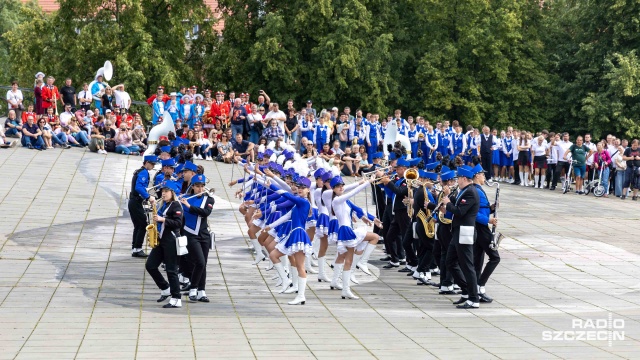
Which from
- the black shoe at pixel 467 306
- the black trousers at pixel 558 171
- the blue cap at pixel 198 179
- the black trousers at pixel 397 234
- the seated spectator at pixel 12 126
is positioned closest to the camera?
the blue cap at pixel 198 179

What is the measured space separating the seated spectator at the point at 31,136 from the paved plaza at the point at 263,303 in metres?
4.33

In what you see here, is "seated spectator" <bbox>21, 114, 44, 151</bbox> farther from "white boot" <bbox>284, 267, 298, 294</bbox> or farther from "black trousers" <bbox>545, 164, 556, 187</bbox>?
"black trousers" <bbox>545, 164, 556, 187</bbox>

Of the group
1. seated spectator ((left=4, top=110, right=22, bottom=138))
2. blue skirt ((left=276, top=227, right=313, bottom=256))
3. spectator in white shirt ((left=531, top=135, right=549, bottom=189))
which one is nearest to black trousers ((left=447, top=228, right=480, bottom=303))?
blue skirt ((left=276, top=227, right=313, bottom=256))

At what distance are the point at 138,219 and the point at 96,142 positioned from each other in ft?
36.8

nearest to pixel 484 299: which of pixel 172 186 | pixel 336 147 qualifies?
pixel 172 186

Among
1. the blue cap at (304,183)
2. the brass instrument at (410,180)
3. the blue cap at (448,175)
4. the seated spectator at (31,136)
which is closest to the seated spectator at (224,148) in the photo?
the seated spectator at (31,136)

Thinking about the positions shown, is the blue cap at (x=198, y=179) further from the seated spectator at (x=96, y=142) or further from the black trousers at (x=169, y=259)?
the seated spectator at (x=96, y=142)

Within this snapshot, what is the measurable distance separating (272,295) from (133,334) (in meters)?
3.12

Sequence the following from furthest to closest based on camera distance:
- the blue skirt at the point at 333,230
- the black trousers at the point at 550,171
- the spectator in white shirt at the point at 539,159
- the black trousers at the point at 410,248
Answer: the black trousers at the point at 550,171 < the spectator in white shirt at the point at 539,159 < the black trousers at the point at 410,248 < the blue skirt at the point at 333,230

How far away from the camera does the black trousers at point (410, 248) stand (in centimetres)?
1619

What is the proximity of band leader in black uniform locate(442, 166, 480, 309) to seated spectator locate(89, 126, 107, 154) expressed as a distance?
15.2 meters

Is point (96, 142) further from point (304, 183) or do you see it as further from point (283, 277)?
point (304, 183)

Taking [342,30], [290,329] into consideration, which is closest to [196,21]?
[342,30]

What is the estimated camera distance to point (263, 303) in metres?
13.8
